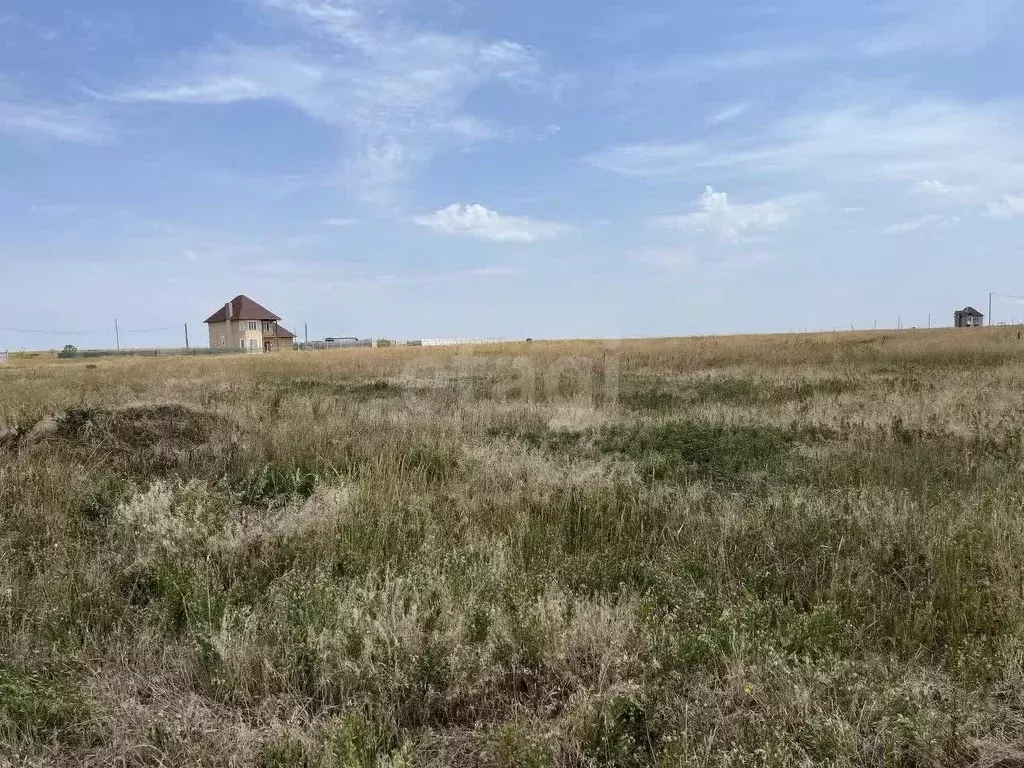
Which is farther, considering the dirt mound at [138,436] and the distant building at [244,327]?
the distant building at [244,327]

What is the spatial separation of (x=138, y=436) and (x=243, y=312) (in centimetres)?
7490

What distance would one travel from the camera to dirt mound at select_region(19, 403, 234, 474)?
8.13 m

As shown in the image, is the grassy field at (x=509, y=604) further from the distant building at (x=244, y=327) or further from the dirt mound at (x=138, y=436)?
the distant building at (x=244, y=327)

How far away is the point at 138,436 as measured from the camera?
9.34 metres

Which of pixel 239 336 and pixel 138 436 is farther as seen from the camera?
pixel 239 336

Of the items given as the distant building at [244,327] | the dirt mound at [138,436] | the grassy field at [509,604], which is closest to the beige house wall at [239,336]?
the distant building at [244,327]

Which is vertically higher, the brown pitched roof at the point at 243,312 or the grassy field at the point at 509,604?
the brown pitched roof at the point at 243,312

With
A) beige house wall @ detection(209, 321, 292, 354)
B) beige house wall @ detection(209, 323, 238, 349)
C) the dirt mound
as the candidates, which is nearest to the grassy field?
the dirt mound

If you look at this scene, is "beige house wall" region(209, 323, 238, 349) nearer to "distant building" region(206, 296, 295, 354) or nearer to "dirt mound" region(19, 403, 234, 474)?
"distant building" region(206, 296, 295, 354)

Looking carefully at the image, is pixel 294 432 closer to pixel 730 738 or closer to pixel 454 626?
pixel 454 626

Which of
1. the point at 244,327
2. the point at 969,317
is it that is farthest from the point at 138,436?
the point at 969,317

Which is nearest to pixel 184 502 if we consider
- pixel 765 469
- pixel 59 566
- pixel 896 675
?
pixel 59 566

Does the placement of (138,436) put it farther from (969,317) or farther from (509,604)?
(969,317)

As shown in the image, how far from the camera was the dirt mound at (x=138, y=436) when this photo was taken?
8133 mm
